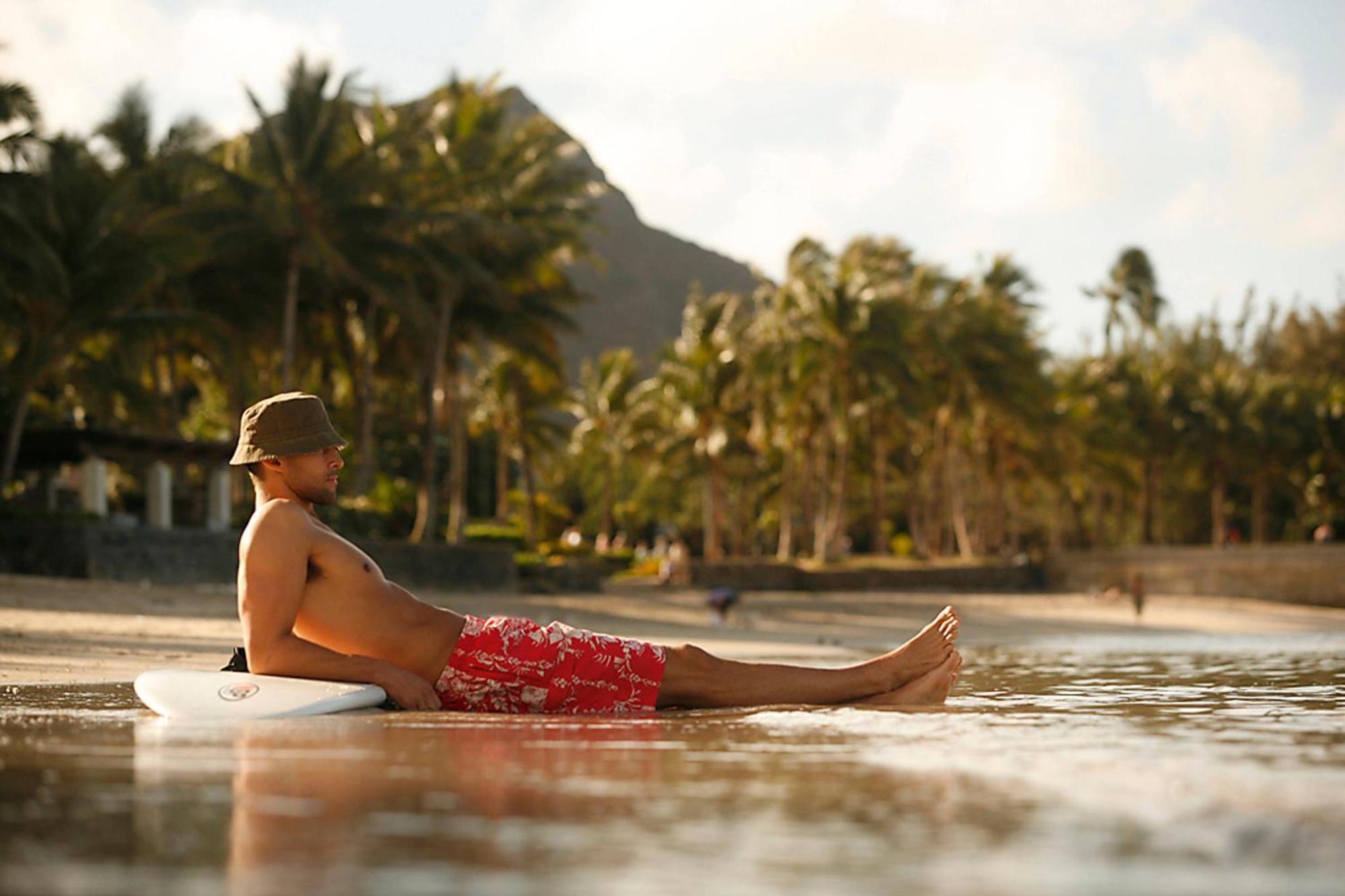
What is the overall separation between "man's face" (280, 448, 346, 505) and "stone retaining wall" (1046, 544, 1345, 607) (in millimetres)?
36812

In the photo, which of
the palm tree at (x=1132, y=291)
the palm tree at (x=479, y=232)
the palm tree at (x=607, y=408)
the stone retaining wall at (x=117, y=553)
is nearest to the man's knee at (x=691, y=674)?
the stone retaining wall at (x=117, y=553)

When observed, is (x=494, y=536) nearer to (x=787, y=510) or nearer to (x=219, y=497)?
(x=219, y=497)

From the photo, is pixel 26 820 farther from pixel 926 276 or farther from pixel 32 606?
pixel 926 276

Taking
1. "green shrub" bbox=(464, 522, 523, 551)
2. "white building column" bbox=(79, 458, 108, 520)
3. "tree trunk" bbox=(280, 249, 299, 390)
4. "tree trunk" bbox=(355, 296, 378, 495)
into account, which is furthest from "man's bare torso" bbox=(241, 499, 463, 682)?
"tree trunk" bbox=(355, 296, 378, 495)

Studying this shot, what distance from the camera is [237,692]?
4.74 meters

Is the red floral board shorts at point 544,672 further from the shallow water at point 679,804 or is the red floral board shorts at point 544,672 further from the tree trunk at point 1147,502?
the tree trunk at point 1147,502

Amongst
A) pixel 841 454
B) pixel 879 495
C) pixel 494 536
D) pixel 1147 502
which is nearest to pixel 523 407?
pixel 841 454

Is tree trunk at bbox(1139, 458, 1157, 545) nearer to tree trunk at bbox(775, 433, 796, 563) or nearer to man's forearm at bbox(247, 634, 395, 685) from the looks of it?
tree trunk at bbox(775, 433, 796, 563)

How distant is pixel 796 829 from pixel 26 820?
1244 mm

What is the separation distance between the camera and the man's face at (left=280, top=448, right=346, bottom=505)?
4.94m

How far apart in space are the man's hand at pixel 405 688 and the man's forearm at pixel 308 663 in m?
0.01

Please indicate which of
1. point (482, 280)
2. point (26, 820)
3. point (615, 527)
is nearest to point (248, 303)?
point (482, 280)

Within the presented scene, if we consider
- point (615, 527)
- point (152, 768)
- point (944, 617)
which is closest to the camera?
point (152, 768)

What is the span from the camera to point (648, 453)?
5600cm
